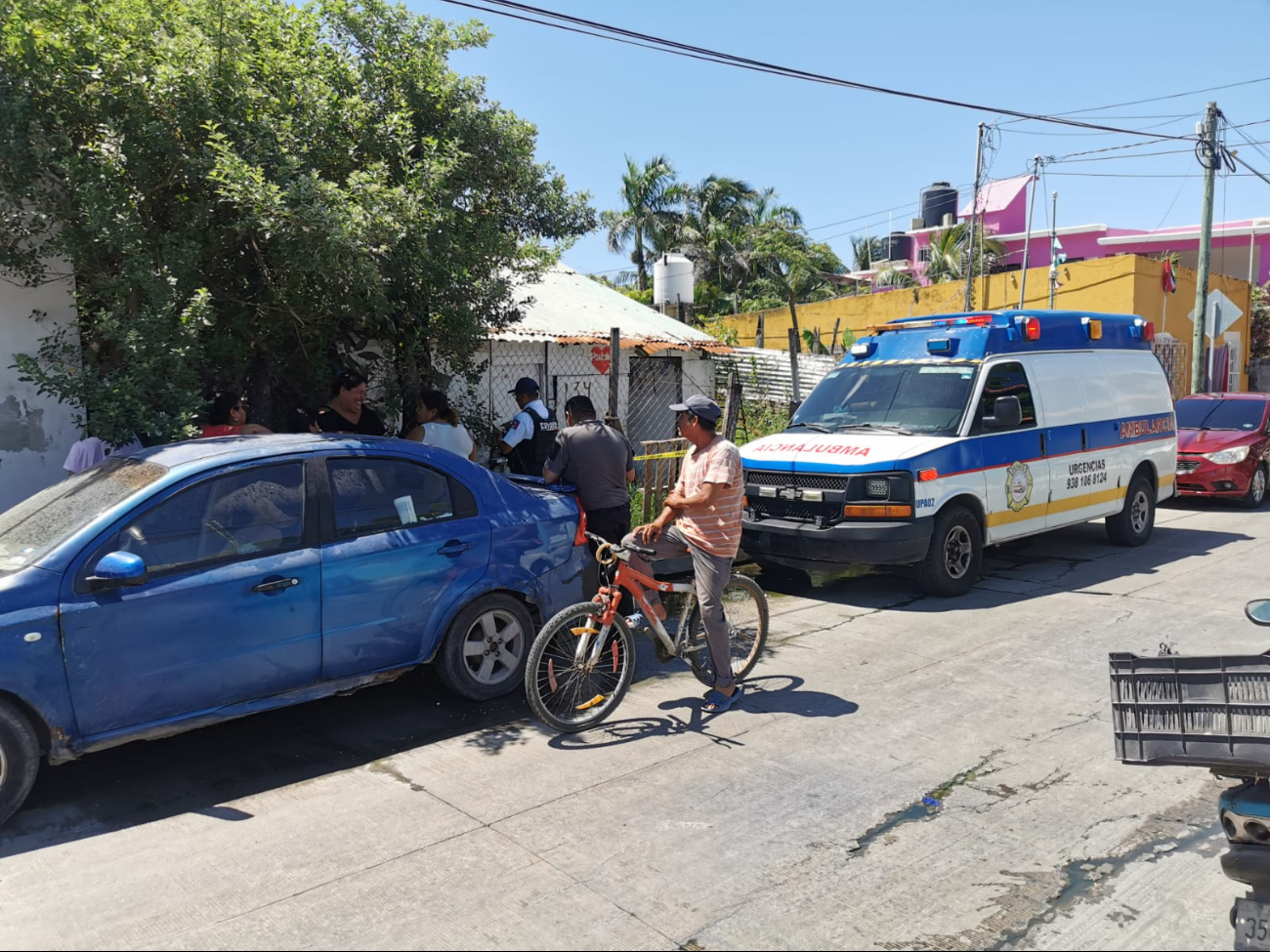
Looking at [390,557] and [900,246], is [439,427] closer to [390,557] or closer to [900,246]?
[390,557]

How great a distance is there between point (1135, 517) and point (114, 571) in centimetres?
1026

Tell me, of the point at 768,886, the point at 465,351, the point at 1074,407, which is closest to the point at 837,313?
the point at 1074,407

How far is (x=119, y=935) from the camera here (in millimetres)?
3457

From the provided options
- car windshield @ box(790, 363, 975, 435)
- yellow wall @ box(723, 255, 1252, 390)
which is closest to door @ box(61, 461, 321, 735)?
car windshield @ box(790, 363, 975, 435)

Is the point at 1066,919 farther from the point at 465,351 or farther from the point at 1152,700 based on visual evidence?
the point at 465,351

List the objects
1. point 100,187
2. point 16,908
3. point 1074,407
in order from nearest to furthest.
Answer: point 16,908, point 100,187, point 1074,407

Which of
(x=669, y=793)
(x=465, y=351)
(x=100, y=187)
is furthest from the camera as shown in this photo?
(x=465, y=351)

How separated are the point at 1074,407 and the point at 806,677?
201 inches

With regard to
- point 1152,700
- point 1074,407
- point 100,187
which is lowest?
point 1152,700

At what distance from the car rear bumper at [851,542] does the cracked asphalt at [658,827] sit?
4.72 feet

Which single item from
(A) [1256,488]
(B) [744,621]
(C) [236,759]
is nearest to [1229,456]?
(A) [1256,488]

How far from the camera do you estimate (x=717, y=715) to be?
5723 mm

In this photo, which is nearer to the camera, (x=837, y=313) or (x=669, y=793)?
(x=669, y=793)

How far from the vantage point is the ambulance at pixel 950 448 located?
8125 millimetres
